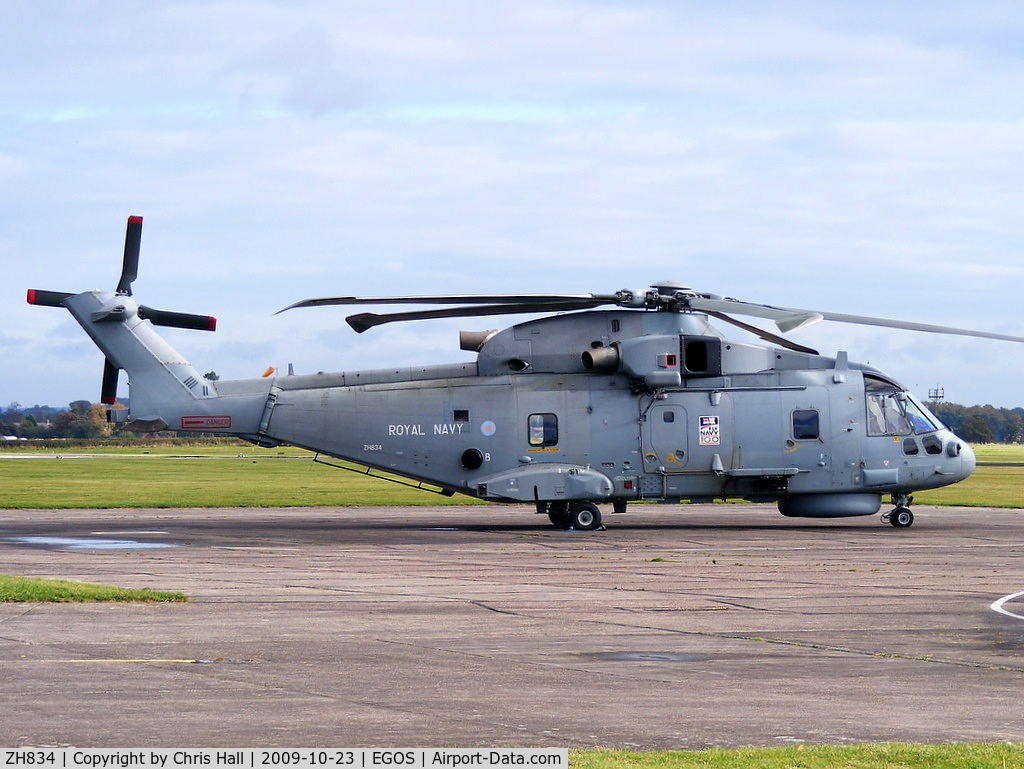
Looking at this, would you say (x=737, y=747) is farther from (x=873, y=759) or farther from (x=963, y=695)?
(x=963, y=695)

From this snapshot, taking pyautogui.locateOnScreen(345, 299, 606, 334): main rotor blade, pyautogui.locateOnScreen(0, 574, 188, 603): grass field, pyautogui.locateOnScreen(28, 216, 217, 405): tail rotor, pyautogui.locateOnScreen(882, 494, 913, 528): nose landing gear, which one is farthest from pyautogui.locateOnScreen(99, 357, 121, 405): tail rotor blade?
pyautogui.locateOnScreen(882, 494, 913, 528): nose landing gear

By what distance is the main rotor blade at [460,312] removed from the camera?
2462 centimetres

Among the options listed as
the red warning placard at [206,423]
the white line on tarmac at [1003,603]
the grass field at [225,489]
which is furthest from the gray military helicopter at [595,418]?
the white line on tarmac at [1003,603]

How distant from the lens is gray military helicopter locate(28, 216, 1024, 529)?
2616 centimetres

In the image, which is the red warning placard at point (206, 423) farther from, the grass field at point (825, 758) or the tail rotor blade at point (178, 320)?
the grass field at point (825, 758)

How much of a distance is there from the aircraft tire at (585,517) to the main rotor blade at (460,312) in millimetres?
4454

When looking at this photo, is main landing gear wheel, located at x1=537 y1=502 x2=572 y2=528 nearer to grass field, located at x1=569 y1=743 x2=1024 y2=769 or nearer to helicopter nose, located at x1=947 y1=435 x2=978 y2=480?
helicopter nose, located at x1=947 y1=435 x2=978 y2=480

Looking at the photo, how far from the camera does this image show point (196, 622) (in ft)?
43.2

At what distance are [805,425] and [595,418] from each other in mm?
4740

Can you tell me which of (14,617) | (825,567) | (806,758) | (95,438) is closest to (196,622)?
(14,617)

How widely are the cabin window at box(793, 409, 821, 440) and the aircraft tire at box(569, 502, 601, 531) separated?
4.83 m

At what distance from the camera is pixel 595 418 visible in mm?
26281

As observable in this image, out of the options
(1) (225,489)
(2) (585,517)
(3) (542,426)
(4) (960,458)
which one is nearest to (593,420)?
(3) (542,426)

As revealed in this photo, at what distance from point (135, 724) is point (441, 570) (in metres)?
10.4
